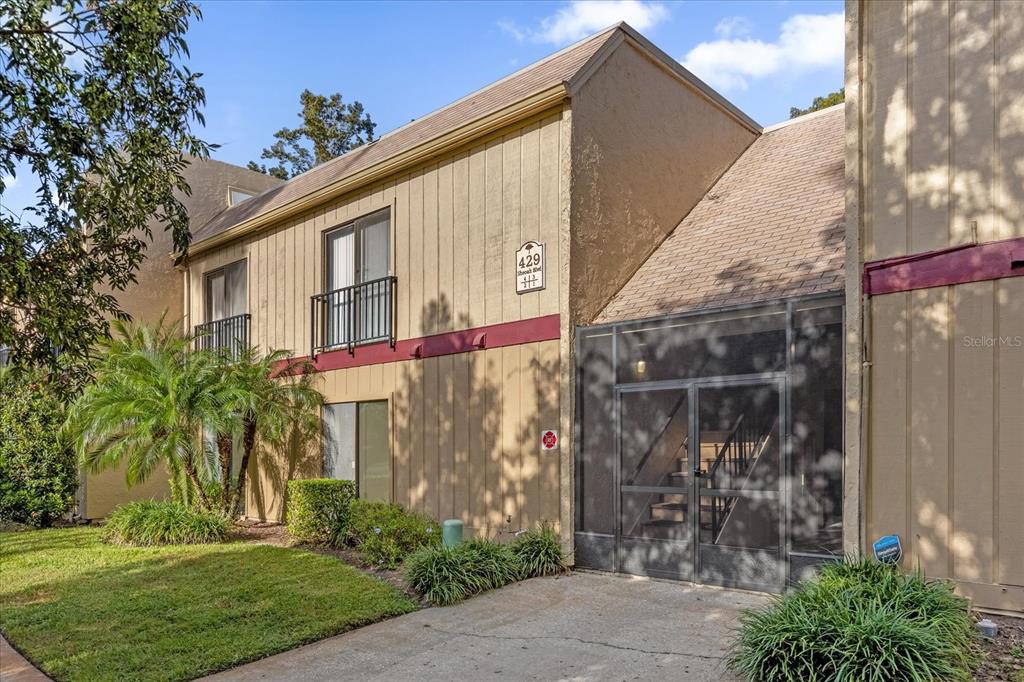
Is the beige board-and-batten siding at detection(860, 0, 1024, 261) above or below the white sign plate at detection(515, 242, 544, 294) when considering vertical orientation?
above

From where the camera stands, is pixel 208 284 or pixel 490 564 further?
pixel 208 284

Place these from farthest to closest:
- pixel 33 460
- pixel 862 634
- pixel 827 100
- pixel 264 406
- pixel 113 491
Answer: pixel 827 100, pixel 113 491, pixel 33 460, pixel 264 406, pixel 862 634

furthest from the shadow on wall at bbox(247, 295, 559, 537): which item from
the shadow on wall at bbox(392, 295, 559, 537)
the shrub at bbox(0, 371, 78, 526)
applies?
the shrub at bbox(0, 371, 78, 526)

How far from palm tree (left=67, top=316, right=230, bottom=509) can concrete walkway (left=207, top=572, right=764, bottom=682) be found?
5.65m

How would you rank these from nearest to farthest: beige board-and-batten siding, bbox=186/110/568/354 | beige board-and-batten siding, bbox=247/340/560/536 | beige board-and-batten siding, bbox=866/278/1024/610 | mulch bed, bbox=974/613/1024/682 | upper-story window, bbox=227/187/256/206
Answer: mulch bed, bbox=974/613/1024/682 → beige board-and-batten siding, bbox=866/278/1024/610 → beige board-and-batten siding, bbox=247/340/560/536 → beige board-and-batten siding, bbox=186/110/568/354 → upper-story window, bbox=227/187/256/206

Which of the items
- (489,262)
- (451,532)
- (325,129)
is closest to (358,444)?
(451,532)

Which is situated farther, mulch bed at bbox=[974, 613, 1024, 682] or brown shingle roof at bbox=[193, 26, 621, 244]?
brown shingle roof at bbox=[193, 26, 621, 244]

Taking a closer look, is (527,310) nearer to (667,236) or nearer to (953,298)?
(667,236)

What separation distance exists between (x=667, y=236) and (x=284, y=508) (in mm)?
7726

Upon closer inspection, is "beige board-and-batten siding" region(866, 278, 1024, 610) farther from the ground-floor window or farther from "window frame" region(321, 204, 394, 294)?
"window frame" region(321, 204, 394, 294)

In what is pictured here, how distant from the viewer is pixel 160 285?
16.6m

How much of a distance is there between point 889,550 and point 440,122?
8.64 m

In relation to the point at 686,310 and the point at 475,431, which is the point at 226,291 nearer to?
the point at 475,431

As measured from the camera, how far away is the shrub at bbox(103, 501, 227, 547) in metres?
11.3
